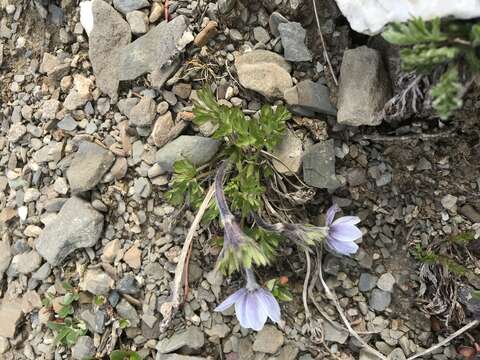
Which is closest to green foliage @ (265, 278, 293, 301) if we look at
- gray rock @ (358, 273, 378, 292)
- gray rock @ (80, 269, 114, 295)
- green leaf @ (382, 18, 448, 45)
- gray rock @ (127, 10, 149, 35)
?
gray rock @ (358, 273, 378, 292)

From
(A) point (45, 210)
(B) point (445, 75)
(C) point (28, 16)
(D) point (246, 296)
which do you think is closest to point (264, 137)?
(D) point (246, 296)

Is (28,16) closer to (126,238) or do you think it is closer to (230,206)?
(126,238)

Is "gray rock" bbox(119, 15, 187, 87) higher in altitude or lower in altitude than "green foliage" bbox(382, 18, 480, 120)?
lower

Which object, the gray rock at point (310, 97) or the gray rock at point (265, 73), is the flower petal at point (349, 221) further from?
the gray rock at point (265, 73)

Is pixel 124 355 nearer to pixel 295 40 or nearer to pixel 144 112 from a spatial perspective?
pixel 144 112

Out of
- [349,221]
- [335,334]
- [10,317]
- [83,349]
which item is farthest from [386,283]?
[10,317]

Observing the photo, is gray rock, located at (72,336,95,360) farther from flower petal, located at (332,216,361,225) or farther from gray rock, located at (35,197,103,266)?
flower petal, located at (332,216,361,225)
